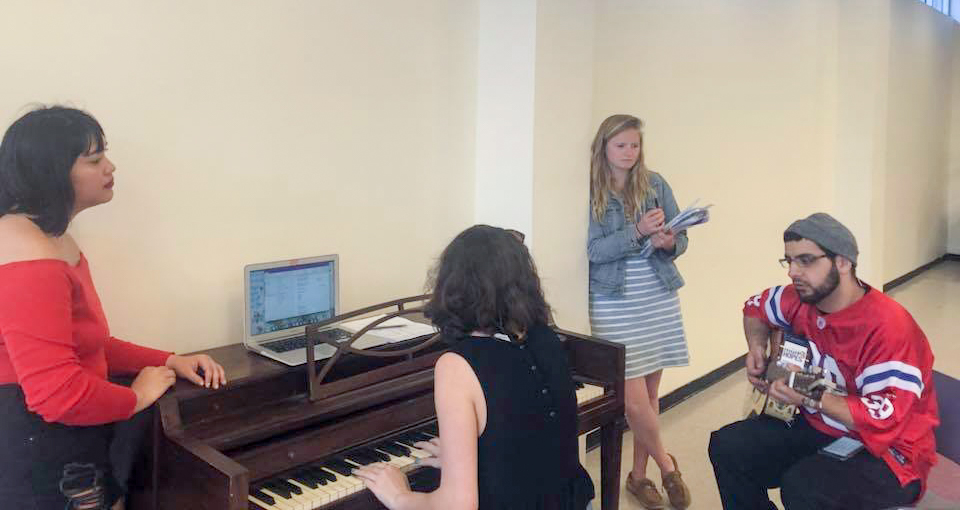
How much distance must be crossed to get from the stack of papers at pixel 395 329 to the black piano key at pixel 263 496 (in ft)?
1.89

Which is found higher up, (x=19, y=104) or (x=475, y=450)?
(x=19, y=104)

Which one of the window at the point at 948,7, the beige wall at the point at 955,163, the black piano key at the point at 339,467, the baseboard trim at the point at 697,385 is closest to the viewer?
the black piano key at the point at 339,467

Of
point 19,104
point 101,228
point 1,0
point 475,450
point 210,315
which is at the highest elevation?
point 1,0

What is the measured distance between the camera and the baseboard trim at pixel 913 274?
768cm

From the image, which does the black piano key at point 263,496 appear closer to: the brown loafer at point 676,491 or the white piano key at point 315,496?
the white piano key at point 315,496

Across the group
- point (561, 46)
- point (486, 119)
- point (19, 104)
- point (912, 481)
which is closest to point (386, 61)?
point (486, 119)

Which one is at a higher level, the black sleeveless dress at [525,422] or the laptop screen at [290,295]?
the laptop screen at [290,295]

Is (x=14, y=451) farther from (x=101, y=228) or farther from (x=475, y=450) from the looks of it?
(x=475, y=450)

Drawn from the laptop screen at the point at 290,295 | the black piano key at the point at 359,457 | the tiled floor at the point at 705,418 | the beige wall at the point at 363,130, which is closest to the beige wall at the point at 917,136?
the tiled floor at the point at 705,418

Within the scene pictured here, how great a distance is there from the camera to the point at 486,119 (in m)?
2.95

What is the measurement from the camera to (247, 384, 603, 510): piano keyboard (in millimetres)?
1656

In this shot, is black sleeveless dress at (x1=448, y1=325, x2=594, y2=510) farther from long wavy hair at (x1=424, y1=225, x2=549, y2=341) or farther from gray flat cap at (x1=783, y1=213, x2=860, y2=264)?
gray flat cap at (x1=783, y1=213, x2=860, y2=264)

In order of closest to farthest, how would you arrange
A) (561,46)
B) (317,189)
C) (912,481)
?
1. (912,481)
2. (317,189)
3. (561,46)

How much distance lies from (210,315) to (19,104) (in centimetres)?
74
